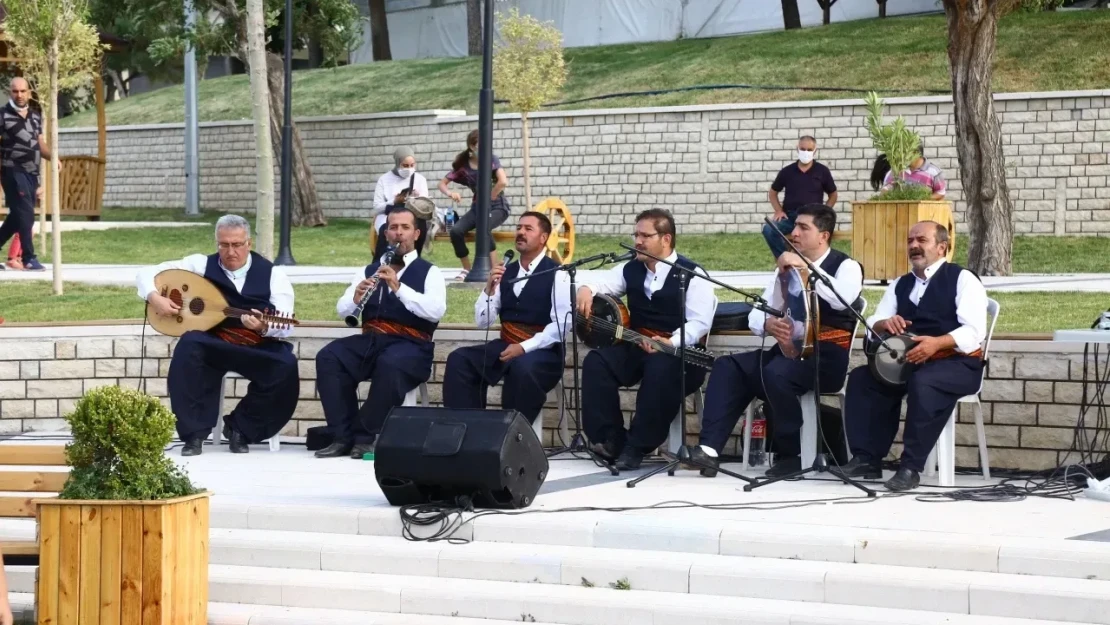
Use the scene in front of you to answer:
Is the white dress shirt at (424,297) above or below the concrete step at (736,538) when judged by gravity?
above

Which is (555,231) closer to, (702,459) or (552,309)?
(552,309)

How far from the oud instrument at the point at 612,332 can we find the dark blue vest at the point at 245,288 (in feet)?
5.77

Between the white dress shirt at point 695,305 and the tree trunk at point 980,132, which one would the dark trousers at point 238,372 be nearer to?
the white dress shirt at point 695,305

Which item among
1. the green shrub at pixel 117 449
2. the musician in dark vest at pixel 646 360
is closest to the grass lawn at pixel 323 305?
the musician in dark vest at pixel 646 360

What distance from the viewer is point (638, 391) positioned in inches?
316

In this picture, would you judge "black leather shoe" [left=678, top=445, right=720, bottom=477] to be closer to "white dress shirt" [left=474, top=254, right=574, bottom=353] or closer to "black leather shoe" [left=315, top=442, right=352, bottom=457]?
"white dress shirt" [left=474, top=254, right=574, bottom=353]

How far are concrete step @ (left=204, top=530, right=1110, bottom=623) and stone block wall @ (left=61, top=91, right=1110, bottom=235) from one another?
49.0 ft

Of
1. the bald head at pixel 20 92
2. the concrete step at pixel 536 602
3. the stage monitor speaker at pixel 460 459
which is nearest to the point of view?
the concrete step at pixel 536 602

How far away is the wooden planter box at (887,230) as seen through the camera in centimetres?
1378

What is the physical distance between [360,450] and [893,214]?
6.96 metres

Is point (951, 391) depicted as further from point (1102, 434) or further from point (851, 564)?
point (851, 564)

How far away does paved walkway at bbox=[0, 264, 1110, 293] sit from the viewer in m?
12.9

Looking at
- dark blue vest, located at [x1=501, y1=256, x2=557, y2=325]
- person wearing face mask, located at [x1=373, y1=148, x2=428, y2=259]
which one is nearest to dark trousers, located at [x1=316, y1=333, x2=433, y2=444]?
dark blue vest, located at [x1=501, y1=256, x2=557, y2=325]

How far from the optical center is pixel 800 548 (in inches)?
233
